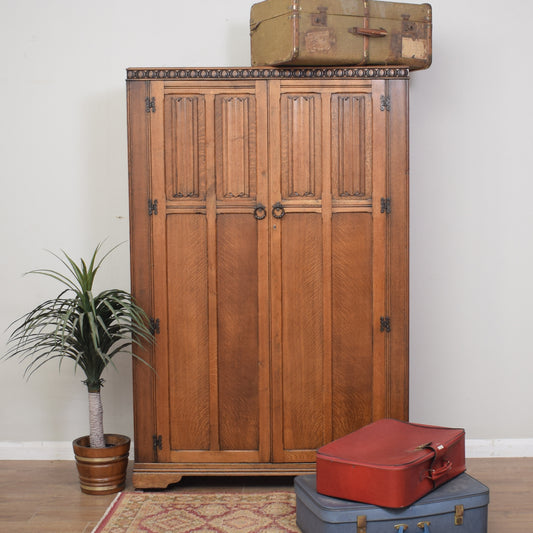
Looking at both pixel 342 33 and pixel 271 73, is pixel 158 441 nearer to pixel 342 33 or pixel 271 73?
pixel 271 73

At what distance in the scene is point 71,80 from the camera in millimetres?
3383

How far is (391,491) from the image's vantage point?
2.25m

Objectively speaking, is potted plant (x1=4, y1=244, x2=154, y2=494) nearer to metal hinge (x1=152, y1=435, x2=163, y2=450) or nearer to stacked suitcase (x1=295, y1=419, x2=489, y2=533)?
metal hinge (x1=152, y1=435, x2=163, y2=450)

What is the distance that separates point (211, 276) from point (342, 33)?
3.96 ft

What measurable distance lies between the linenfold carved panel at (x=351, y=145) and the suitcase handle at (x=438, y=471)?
118 centimetres

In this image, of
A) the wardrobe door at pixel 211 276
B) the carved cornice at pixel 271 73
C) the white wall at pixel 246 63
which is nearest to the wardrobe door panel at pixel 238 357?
the wardrobe door at pixel 211 276

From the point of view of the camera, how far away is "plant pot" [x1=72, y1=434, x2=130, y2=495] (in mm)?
2889

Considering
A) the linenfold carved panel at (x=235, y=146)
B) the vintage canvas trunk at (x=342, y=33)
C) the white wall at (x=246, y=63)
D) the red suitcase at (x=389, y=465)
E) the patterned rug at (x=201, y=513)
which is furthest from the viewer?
the white wall at (x=246, y=63)

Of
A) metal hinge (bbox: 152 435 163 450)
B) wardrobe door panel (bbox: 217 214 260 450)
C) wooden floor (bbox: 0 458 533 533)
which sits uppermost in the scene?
wardrobe door panel (bbox: 217 214 260 450)

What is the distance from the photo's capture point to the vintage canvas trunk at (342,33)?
273cm

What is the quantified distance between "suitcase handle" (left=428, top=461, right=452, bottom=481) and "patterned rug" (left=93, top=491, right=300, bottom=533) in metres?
0.57

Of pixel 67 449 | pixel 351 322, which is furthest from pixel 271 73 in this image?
pixel 67 449

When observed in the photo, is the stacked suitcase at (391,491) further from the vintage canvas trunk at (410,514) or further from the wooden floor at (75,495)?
the wooden floor at (75,495)

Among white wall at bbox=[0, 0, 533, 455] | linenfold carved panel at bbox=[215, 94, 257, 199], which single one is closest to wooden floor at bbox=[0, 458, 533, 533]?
white wall at bbox=[0, 0, 533, 455]
